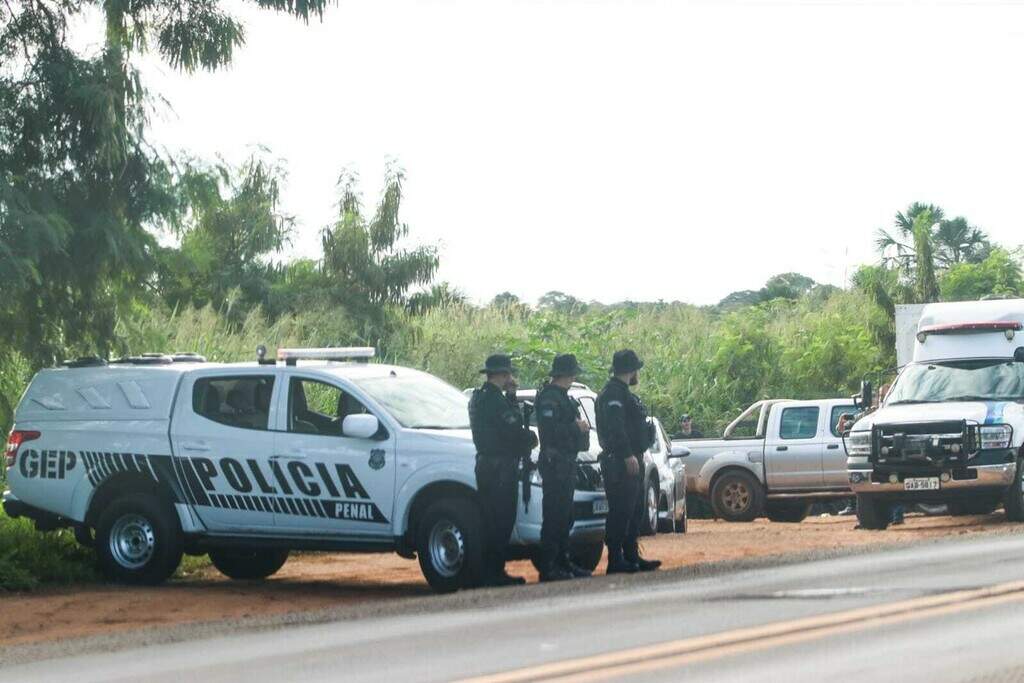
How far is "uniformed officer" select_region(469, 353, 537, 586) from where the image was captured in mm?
14781

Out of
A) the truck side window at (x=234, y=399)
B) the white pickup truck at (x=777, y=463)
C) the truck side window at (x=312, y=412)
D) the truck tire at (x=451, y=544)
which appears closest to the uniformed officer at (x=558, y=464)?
the truck tire at (x=451, y=544)

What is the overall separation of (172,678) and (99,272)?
33.3 ft

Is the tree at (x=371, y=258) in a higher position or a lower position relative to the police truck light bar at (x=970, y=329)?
higher

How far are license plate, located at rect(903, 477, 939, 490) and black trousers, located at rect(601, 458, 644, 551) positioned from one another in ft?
22.2

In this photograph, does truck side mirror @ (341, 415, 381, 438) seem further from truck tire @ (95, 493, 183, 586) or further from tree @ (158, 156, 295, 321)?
A: tree @ (158, 156, 295, 321)

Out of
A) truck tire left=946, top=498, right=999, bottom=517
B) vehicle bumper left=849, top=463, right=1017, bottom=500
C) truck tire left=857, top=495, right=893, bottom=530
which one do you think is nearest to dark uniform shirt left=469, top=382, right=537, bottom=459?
vehicle bumper left=849, top=463, right=1017, bottom=500

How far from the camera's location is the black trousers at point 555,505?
1515cm

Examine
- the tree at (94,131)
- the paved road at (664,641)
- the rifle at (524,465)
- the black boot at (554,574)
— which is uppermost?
the tree at (94,131)

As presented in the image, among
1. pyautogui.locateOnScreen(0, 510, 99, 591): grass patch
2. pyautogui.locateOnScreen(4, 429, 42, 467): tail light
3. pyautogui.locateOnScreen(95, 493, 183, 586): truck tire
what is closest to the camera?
pyautogui.locateOnScreen(95, 493, 183, 586): truck tire

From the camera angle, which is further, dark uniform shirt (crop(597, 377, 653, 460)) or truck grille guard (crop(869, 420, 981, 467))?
truck grille guard (crop(869, 420, 981, 467))

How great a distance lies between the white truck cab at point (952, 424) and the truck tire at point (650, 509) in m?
2.41

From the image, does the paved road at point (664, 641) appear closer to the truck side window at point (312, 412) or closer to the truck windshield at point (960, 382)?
the truck side window at point (312, 412)

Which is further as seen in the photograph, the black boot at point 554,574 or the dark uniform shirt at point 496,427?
the black boot at point 554,574

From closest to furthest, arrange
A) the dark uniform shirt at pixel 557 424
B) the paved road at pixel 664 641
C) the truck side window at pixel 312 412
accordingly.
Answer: the paved road at pixel 664 641 → the dark uniform shirt at pixel 557 424 → the truck side window at pixel 312 412
